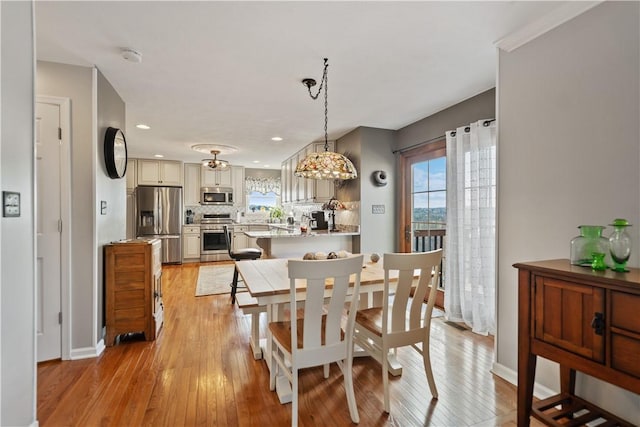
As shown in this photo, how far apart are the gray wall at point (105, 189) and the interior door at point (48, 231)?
0.85ft

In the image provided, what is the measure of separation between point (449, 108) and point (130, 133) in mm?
4490

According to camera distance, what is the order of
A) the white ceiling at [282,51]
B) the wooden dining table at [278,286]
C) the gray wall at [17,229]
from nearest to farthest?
the gray wall at [17,229]
the white ceiling at [282,51]
the wooden dining table at [278,286]

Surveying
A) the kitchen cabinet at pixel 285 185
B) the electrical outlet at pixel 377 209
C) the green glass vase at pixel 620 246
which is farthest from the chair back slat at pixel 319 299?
the kitchen cabinet at pixel 285 185

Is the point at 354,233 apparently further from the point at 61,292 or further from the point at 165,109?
the point at 61,292

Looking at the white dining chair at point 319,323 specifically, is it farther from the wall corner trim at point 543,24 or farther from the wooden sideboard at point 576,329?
the wall corner trim at point 543,24

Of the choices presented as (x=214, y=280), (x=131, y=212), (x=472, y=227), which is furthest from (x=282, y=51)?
→ (x=131, y=212)

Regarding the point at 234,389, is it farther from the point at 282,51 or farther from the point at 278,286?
the point at 282,51

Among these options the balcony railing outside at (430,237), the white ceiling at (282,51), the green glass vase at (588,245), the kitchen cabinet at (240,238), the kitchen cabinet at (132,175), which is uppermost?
the white ceiling at (282,51)

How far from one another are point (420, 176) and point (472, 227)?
1.22 meters

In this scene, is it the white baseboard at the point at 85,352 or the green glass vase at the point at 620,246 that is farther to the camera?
the white baseboard at the point at 85,352

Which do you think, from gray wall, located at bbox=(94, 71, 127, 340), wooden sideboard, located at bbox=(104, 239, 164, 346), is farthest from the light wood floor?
gray wall, located at bbox=(94, 71, 127, 340)

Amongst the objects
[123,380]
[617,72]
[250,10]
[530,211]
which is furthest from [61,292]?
[617,72]

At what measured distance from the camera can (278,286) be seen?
1.98m

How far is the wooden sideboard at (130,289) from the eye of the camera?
2.65 m
